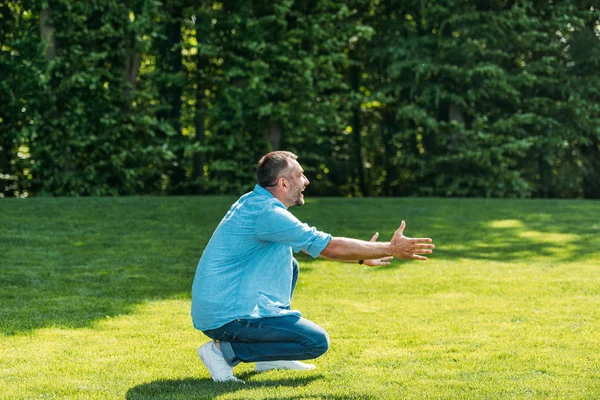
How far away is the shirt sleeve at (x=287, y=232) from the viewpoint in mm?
4555

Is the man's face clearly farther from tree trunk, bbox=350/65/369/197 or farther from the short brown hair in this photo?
tree trunk, bbox=350/65/369/197

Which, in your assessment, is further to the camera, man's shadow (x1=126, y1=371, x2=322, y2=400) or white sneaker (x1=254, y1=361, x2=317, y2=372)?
white sneaker (x1=254, y1=361, x2=317, y2=372)

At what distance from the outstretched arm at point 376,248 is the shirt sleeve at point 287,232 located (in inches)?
2.8

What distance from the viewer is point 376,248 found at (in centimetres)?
455

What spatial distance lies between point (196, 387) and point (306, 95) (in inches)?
563

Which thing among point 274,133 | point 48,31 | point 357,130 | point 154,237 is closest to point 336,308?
point 154,237

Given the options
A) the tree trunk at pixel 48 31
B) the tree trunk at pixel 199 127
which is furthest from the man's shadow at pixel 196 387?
the tree trunk at pixel 199 127

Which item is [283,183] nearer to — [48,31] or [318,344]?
[318,344]

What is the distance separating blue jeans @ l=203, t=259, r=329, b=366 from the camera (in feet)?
15.5

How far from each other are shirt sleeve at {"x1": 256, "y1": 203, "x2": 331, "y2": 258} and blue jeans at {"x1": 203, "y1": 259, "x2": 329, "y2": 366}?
463 millimetres

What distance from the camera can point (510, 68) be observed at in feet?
67.4

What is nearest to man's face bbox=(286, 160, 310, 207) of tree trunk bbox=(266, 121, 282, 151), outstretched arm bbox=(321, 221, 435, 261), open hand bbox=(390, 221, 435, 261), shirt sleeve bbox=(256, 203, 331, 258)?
shirt sleeve bbox=(256, 203, 331, 258)

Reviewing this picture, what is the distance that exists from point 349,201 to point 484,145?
15.7ft

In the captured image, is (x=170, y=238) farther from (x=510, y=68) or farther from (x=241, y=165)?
(x=510, y=68)
